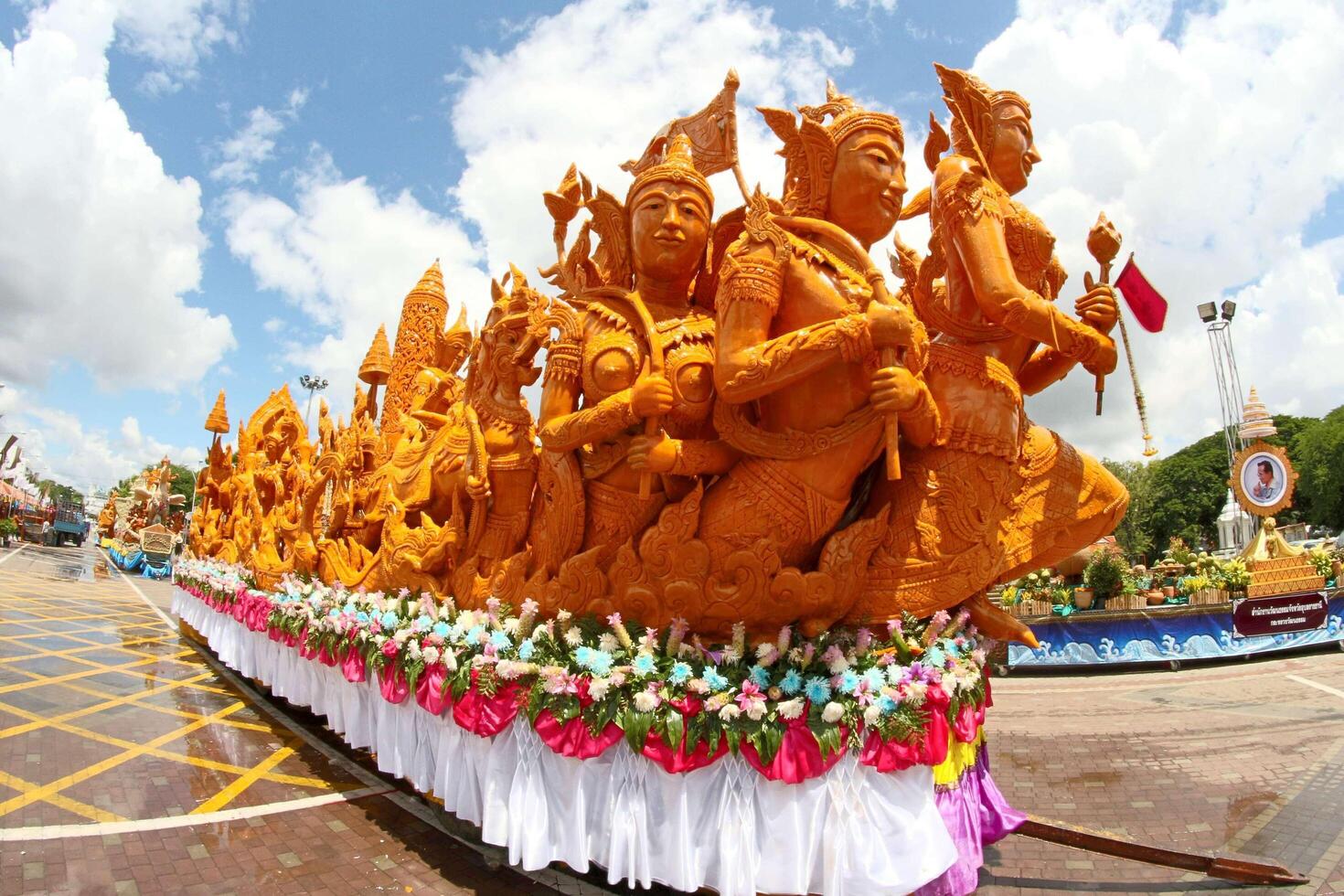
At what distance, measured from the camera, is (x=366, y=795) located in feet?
14.4

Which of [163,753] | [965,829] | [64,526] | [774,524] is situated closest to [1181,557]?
[965,829]

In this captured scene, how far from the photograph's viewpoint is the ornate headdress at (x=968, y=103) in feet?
10.3

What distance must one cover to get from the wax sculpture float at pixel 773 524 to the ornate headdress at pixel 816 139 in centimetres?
1

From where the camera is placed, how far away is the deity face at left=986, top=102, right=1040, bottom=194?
3.23 m

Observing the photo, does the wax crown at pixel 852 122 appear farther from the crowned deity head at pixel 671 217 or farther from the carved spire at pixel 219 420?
the carved spire at pixel 219 420

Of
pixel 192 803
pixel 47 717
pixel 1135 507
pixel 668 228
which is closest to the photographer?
pixel 668 228

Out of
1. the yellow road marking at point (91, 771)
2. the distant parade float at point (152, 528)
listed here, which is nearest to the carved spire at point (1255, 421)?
the yellow road marking at point (91, 771)

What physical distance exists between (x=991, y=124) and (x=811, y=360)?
5.23 feet

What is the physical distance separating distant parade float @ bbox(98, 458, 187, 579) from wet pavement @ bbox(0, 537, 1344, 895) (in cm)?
1652

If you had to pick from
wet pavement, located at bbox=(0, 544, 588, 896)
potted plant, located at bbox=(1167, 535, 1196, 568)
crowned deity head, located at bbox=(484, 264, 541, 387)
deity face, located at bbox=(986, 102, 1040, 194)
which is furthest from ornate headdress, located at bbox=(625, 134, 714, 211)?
potted plant, located at bbox=(1167, 535, 1196, 568)

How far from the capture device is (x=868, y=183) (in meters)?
3.12

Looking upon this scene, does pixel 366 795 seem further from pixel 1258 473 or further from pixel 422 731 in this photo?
pixel 1258 473

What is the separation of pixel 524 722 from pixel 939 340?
8.38 feet

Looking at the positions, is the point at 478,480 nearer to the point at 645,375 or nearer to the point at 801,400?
the point at 645,375
